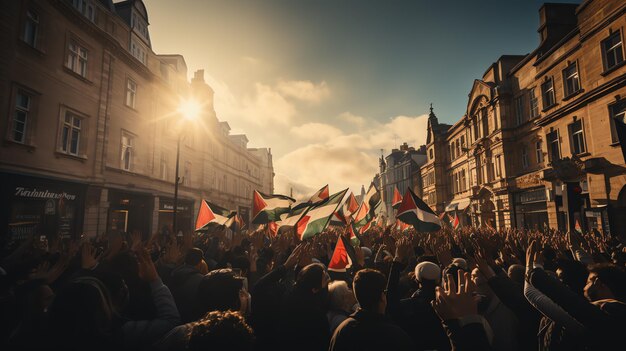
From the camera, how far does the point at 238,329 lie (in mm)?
1683

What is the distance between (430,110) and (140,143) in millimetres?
38171

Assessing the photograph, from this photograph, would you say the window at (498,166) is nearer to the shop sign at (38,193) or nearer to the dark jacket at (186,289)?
the dark jacket at (186,289)

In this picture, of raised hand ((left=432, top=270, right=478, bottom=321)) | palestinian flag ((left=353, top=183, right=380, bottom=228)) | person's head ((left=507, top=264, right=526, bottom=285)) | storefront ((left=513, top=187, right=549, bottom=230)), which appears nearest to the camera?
raised hand ((left=432, top=270, right=478, bottom=321))

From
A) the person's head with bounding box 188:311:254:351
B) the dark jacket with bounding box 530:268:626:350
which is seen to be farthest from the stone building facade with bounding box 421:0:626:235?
the person's head with bounding box 188:311:254:351

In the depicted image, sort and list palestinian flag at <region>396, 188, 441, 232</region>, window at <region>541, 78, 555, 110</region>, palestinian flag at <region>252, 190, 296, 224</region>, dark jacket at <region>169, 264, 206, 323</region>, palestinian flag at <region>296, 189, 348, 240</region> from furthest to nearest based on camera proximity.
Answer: window at <region>541, 78, 555, 110</region>, palestinian flag at <region>252, 190, 296, 224</region>, palestinian flag at <region>396, 188, 441, 232</region>, palestinian flag at <region>296, 189, 348, 240</region>, dark jacket at <region>169, 264, 206, 323</region>

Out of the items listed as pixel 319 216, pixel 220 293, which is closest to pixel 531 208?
pixel 319 216

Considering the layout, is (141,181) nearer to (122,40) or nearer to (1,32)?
(122,40)

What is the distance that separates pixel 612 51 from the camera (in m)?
16.1

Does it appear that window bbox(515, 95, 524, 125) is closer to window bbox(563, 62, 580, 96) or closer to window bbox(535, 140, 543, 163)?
window bbox(535, 140, 543, 163)

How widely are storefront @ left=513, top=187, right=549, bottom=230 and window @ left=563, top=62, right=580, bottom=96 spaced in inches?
262

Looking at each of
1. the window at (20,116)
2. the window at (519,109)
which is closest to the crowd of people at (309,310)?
the window at (20,116)

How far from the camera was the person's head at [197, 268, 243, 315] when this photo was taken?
108 inches

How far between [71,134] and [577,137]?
28.1 metres

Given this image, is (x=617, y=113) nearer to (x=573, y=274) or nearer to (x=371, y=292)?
(x=573, y=274)
